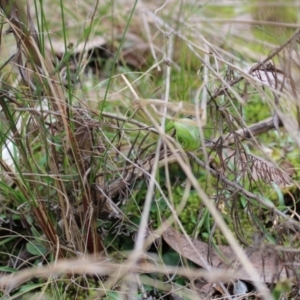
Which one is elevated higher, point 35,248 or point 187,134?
point 187,134

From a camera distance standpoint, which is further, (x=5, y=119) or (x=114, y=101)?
(x=114, y=101)

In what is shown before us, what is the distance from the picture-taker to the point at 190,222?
129cm

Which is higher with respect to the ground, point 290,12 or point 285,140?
point 290,12

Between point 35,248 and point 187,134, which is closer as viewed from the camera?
point 187,134

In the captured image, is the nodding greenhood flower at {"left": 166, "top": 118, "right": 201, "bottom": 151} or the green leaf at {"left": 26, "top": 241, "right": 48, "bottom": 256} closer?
the nodding greenhood flower at {"left": 166, "top": 118, "right": 201, "bottom": 151}

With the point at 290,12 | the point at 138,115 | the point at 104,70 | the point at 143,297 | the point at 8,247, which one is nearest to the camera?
the point at 143,297

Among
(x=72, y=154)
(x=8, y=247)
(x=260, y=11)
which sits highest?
(x=260, y=11)

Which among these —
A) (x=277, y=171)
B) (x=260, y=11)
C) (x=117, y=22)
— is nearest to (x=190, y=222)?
(x=277, y=171)

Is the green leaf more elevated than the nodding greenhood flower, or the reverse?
the nodding greenhood flower

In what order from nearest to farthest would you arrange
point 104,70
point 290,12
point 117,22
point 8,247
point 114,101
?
point 8,247
point 114,101
point 290,12
point 104,70
point 117,22

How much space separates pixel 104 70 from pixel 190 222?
794mm

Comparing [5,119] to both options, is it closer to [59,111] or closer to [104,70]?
[59,111]

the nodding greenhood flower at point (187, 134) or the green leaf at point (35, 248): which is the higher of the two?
the nodding greenhood flower at point (187, 134)

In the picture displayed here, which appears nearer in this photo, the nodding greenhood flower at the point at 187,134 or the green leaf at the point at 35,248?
the nodding greenhood flower at the point at 187,134
